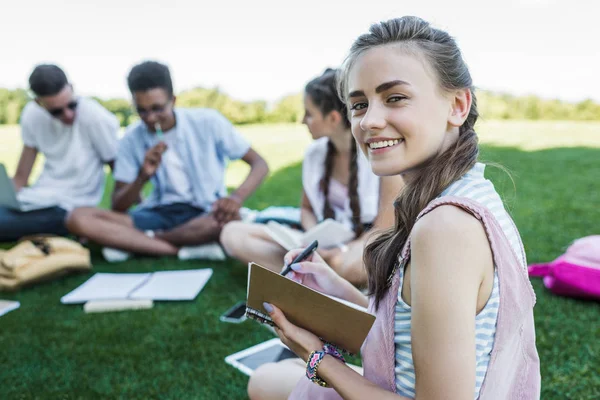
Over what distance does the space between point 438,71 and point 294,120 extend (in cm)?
1593

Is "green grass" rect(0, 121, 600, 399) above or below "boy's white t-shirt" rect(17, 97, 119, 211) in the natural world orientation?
below

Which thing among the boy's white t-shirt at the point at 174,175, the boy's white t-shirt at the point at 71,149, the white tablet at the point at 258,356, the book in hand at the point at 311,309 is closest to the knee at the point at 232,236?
the boy's white t-shirt at the point at 174,175

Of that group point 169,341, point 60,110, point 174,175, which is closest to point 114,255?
point 174,175

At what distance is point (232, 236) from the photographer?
328cm

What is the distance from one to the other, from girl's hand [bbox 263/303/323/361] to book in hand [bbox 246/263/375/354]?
0.01 meters

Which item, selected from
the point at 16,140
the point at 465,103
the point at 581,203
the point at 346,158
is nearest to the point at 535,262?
the point at 346,158

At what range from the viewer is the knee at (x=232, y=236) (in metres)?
3.23

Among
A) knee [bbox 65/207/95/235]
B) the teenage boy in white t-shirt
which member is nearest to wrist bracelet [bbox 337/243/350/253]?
knee [bbox 65/207/95/235]

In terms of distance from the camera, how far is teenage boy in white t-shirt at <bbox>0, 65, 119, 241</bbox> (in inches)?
157

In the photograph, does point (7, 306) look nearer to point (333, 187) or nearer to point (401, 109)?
point (333, 187)

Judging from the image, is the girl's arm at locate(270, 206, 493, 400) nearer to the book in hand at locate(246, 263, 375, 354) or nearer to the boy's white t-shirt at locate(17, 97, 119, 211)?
the book in hand at locate(246, 263, 375, 354)

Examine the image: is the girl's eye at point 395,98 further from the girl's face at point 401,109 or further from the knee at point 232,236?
the knee at point 232,236

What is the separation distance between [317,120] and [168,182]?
1.68 meters

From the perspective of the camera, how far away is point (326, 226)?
255cm
